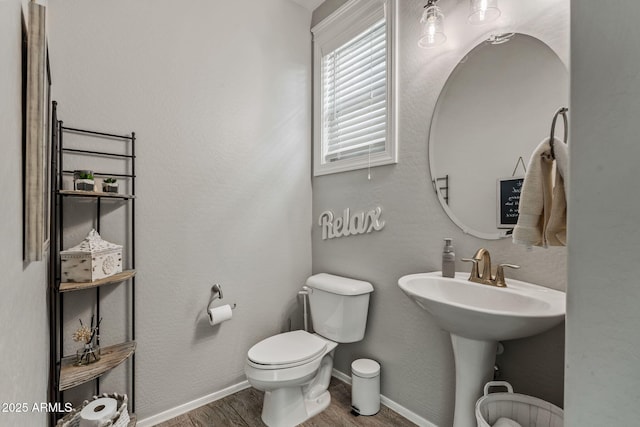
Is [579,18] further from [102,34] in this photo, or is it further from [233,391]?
[233,391]

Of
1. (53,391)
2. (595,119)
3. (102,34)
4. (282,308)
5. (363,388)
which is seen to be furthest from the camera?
(282,308)

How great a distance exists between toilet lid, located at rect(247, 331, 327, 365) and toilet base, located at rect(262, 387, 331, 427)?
7.1 inches

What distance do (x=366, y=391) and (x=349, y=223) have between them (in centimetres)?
102

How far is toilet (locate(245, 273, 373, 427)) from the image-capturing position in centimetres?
156

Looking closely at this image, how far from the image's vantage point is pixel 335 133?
2234 millimetres

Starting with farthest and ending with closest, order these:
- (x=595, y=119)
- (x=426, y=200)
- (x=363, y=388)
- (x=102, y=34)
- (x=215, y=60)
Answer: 1. (x=215, y=60)
2. (x=363, y=388)
3. (x=426, y=200)
4. (x=102, y=34)
5. (x=595, y=119)

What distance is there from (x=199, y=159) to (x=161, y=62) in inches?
22.4

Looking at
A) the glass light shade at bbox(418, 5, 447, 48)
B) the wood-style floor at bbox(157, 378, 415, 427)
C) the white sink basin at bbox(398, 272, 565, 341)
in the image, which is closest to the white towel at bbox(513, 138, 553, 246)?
the white sink basin at bbox(398, 272, 565, 341)

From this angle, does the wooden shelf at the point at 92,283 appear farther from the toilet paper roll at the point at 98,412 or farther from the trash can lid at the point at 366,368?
the trash can lid at the point at 366,368

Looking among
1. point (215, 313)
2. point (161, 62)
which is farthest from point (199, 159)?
point (215, 313)

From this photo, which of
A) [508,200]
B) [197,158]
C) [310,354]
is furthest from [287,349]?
[508,200]

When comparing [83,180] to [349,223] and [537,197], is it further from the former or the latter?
[537,197]

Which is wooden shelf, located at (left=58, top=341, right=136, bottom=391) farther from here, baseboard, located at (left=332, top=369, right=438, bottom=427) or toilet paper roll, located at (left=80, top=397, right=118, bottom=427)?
baseboard, located at (left=332, top=369, right=438, bottom=427)

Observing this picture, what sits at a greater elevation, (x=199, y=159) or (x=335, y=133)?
(x=335, y=133)
